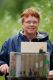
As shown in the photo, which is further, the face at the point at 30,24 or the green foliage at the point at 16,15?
the green foliage at the point at 16,15

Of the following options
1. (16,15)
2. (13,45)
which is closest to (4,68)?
(13,45)

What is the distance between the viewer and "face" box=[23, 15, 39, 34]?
2.62 m

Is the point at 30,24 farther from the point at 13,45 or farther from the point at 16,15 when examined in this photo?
the point at 16,15

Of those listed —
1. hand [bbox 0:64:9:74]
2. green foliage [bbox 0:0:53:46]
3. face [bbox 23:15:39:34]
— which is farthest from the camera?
green foliage [bbox 0:0:53:46]

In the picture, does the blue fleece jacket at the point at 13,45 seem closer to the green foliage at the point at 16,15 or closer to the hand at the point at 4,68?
the hand at the point at 4,68

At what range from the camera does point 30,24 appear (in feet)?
8.66

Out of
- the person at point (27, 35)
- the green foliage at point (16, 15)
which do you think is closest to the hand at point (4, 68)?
the person at point (27, 35)

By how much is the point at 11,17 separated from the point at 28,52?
6.43 feet

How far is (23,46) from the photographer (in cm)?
237

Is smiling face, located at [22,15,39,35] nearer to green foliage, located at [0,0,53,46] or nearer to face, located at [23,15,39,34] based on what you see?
face, located at [23,15,39,34]

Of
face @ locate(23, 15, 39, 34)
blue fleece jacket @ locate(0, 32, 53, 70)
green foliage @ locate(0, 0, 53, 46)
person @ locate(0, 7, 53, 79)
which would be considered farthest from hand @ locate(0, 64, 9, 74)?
green foliage @ locate(0, 0, 53, 46)

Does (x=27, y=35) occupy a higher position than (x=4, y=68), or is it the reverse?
(x=27, y=35)

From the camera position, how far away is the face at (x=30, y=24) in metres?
2.62

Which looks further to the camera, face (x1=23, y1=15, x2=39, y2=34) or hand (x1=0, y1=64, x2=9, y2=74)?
face (x1=23, y1=15, x2=39, y2=34)
